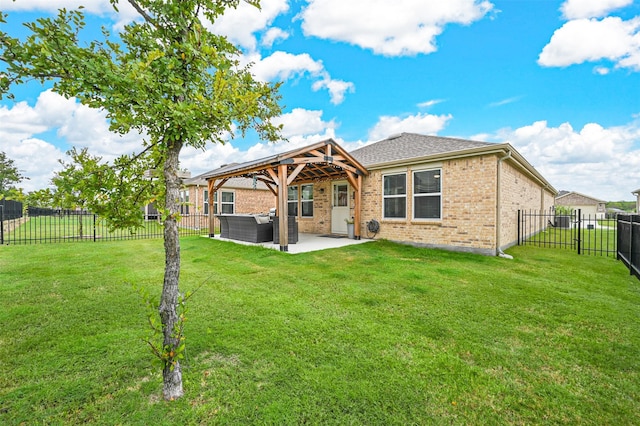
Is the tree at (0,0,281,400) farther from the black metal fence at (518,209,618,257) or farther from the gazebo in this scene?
the black metal fence at (518,209,618,257)

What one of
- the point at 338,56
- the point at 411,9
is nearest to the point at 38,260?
the point at 411,9

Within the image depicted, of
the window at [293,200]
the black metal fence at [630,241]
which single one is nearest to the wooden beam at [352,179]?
the window at [293,200]

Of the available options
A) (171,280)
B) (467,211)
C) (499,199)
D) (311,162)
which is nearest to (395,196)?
(467,211)

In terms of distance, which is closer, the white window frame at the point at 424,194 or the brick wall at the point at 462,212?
the brick wall at the point at 462,212

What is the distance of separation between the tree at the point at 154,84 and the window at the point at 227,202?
15499 millimetres

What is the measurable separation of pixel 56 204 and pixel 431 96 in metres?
16.1

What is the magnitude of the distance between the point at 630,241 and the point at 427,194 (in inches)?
175

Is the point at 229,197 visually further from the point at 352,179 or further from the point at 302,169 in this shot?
the point at 352,179

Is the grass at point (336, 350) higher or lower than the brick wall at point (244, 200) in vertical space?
lower

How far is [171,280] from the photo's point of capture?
79.9 inches

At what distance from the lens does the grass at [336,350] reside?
193cm

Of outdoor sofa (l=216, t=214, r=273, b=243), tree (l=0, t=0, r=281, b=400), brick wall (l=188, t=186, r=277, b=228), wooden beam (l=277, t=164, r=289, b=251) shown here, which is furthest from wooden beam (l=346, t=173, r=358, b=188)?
brick wall (l=188, t=186, r=277, b=228)

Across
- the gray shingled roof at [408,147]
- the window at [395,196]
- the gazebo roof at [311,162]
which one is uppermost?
the gray shingled roof at [408,147]

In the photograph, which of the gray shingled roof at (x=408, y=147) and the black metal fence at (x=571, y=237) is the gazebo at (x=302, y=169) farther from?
the black metal fence at (x=571, y=237)
